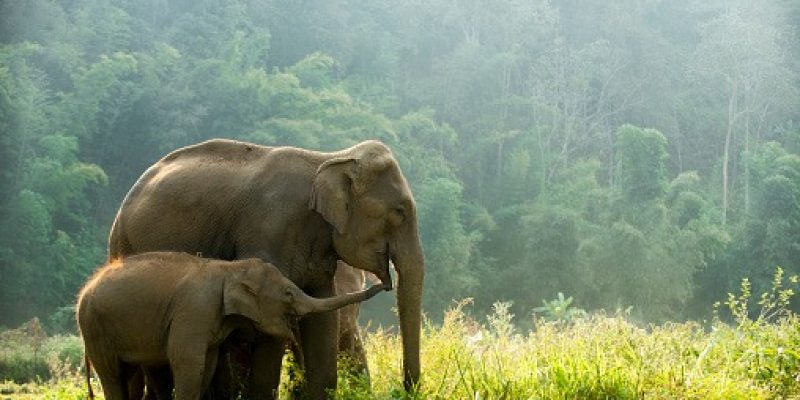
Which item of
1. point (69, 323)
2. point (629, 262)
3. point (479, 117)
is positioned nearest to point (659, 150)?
point (629, 262)

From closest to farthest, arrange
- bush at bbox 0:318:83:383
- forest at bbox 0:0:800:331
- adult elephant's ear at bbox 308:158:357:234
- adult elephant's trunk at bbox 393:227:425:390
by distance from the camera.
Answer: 1. adult elephant's ear at bbox 308:158:357:234
2. adult elephant's trunk at bbox 393:227:425:390
3. bush at bbox 0:318:83:383
4. forest at bbox 0:0:800:331

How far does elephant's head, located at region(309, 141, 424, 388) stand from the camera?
535 cm

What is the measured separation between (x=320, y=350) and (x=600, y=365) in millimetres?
1505

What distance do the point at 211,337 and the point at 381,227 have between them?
3.41ft

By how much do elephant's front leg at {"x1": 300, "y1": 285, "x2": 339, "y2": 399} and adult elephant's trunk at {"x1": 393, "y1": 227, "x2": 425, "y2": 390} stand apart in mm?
404

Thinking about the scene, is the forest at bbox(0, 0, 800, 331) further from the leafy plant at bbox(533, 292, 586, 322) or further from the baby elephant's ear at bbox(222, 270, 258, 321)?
the baby elephant's ear at bbox(222, 270, 258, 321)

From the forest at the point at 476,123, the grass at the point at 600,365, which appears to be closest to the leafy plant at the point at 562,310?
the grass at the point at 600,365

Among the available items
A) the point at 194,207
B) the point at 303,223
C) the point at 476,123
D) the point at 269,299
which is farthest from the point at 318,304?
the point at 476,123

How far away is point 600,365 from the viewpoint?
5723 millimetres

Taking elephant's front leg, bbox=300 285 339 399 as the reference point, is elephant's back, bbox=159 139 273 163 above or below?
above

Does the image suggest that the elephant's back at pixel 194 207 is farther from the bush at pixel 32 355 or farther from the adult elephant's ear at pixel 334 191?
the bush at pixel 32 355

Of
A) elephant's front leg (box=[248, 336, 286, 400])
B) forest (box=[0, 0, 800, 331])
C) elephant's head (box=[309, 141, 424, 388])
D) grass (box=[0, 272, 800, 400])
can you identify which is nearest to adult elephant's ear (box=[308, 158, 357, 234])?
elephant's head (box=[309, 141, 424, 388])

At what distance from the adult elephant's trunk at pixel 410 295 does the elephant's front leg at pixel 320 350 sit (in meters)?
0.40

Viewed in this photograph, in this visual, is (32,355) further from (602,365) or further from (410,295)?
(602,365)
